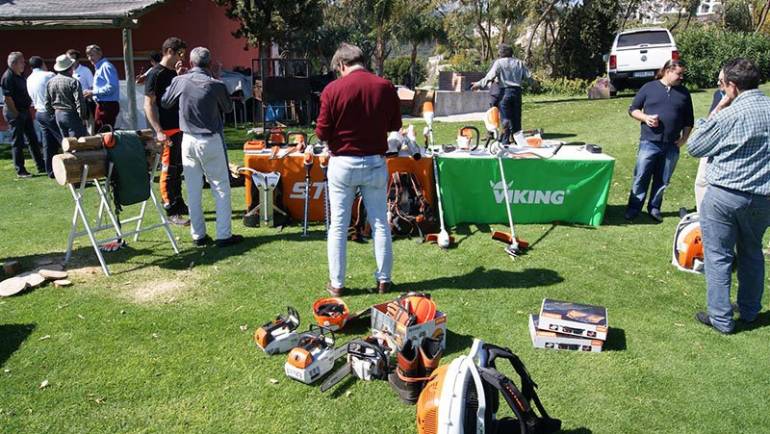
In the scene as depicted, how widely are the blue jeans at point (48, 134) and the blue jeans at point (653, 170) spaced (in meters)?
8.14

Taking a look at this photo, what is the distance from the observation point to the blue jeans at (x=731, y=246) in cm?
411

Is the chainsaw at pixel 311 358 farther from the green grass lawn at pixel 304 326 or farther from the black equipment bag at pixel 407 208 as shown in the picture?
the black equipment bag at pixel 407 208

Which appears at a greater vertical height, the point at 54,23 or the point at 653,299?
the point at 54,23

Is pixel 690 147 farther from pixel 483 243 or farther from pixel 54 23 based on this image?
A: pixel 54 23

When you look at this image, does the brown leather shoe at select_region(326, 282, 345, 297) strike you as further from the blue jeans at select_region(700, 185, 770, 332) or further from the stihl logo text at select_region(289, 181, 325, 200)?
the blue jeans at select_region(700, 185, 770, 332)

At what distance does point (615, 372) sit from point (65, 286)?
14.4 ft

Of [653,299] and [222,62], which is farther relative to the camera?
[222,62]

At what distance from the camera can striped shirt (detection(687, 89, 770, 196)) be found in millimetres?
3975

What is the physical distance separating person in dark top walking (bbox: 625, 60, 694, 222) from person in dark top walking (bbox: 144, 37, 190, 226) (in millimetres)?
5070

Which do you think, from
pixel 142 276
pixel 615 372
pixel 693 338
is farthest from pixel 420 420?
pixel 142 276

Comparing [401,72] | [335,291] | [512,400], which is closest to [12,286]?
[335,291]

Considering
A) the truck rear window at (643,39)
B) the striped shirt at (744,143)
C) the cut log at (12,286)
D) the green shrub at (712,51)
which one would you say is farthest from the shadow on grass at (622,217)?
the green shrub at (712,51)

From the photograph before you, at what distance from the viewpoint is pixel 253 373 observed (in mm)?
3844

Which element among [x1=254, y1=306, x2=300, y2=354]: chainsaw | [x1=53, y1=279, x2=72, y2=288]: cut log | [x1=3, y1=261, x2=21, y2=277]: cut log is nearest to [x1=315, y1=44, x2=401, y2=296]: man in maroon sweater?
[x1=254, y1=306, x2=300, y2=354]: chainsaw
